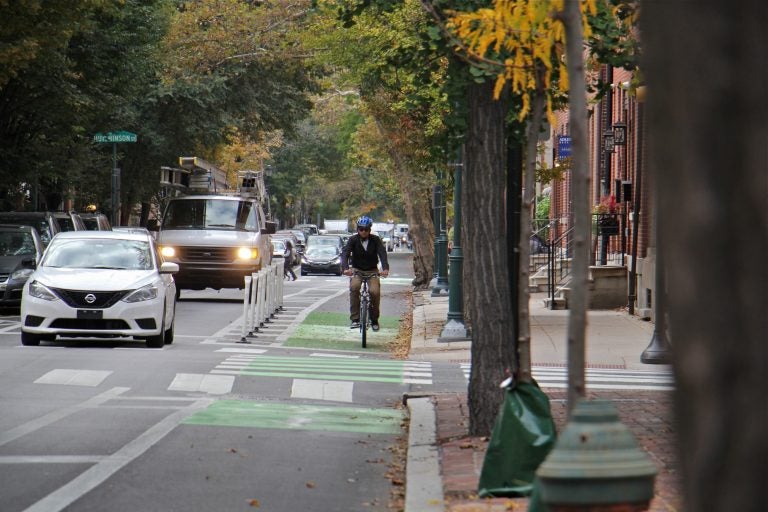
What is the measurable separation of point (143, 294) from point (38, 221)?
426 inches

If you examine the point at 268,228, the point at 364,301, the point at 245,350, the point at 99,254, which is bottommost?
the point at 245,350

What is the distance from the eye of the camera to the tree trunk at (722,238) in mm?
2746

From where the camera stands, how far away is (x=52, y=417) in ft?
40.8

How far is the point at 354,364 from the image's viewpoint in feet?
62.0

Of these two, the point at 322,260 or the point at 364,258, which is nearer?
the point at 364,258

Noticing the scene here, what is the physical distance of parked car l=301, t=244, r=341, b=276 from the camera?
208ft

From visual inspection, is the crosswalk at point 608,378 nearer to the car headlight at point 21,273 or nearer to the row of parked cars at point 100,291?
the row of parked cars at point 100,291

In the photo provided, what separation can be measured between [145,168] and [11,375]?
112 ft

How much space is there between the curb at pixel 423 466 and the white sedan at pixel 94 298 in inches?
297

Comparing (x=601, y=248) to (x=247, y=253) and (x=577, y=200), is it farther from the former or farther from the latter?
(x=577, y=200)

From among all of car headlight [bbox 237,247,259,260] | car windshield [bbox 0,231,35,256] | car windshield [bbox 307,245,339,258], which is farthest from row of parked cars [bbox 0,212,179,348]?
car windshield [bbox 307,245,339,258]

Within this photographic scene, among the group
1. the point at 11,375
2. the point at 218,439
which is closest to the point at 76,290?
the point at 11,375

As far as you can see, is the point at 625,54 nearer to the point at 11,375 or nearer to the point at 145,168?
the point at 11,375

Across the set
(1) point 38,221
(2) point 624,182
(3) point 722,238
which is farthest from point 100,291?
(3) point 722,238
